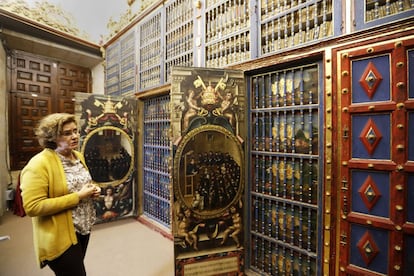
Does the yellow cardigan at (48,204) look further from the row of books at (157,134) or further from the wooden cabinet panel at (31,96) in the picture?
the wooden cabinet panel at (31,96)

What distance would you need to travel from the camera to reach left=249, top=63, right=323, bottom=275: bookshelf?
1918 millimetres

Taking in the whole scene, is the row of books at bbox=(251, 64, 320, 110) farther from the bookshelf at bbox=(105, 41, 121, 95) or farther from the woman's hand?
the bookshelf at bbox=(105, 41, 121, 95)

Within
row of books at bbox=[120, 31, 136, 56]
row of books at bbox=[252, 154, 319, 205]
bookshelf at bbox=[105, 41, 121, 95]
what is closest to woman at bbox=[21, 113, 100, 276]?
row of books at bbox=[252, 154, 319, 205]

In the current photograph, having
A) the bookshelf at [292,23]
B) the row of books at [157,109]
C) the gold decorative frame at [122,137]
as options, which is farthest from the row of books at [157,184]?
the bookshelf at [292,23]

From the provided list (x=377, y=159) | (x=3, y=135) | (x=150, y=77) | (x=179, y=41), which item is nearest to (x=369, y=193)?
(x=377, y=159)

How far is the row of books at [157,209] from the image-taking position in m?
3.53

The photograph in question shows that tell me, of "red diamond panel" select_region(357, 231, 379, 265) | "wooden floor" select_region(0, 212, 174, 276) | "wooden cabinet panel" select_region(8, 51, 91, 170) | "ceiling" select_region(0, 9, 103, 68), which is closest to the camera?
"red diamond panel" select_region(357, 231, 379, 265)

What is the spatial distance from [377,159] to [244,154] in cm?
107

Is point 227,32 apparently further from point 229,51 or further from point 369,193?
point 369,193

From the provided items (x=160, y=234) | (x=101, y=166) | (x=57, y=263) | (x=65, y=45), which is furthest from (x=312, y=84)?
(x=65, y=45)

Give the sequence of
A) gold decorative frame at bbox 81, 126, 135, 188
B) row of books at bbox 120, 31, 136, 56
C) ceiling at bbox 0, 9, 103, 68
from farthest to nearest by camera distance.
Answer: row of books at bbox 120, 31, 136, 56 < ceiling at bbox 0, 9, 103, 68 < gold decorative frame at bbox 81, 126, 135, 188

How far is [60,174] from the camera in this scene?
56.8 inches

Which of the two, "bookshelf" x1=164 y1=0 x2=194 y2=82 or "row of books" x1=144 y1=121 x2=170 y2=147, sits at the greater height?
"bookshelf" x1=164 y1=0 x2=194 y2=82

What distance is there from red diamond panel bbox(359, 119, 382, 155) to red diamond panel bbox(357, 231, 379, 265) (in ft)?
1.89
